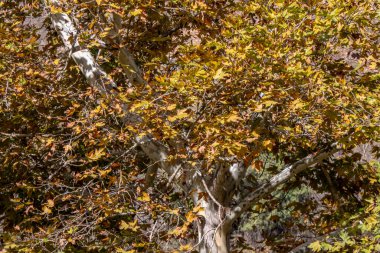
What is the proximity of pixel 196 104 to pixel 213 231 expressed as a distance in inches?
72.0

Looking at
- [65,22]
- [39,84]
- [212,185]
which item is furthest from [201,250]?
[65,22]

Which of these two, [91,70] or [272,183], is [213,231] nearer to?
[272,183]

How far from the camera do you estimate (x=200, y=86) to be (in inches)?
186

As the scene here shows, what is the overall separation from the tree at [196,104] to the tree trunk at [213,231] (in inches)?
0.7

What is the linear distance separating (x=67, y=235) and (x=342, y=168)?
161 inches

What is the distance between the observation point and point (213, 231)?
20.5ft

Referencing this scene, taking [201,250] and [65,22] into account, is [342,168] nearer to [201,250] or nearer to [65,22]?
[201,250]

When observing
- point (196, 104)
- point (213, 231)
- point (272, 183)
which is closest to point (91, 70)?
point (196, 104)

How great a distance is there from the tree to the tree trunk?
2cm

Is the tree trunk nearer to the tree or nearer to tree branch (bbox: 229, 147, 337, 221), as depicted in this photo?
the tree

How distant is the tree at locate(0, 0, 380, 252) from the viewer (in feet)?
15.9

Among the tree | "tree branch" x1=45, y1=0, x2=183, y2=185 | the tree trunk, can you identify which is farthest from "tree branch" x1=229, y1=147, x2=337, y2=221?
"tree branch" x1=45, y1=0, x2=183, y2=185

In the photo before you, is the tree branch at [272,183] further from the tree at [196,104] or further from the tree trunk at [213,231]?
the tree trunk at [213,231]

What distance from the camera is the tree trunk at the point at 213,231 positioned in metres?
6.23
